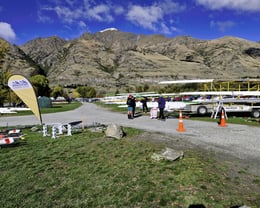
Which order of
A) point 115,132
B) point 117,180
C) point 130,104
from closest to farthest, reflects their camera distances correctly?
point 117,180 → point 115,132 → point 130,104

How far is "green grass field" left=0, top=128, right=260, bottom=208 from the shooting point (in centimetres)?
495

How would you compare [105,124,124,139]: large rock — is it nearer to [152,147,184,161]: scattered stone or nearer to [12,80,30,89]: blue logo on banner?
[152,147,184,161]: scattered stone

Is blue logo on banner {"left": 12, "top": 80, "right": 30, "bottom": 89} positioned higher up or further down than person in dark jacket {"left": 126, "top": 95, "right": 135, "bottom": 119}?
higher up

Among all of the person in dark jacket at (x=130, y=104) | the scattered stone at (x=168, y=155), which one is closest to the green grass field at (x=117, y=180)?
the scattered stone at (x=168, y=155)

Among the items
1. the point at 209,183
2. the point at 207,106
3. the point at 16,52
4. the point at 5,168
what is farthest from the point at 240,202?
the point at 16,52

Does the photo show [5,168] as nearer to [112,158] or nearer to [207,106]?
[112,158]

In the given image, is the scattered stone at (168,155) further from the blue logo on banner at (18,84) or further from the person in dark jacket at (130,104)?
the person in dark jacket at (130,104)

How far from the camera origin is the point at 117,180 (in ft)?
19.6

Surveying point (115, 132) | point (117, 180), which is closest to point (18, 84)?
point (115, 132)

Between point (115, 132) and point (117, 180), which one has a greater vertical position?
point (115, 132)

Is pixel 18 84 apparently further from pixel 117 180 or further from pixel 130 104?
pixel 117 180

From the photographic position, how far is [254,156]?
775cm

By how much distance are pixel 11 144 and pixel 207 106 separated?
16.3 metres

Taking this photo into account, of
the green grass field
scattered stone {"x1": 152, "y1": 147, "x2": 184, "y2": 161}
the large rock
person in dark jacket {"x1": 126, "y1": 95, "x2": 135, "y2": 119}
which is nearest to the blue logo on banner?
the green grass field
